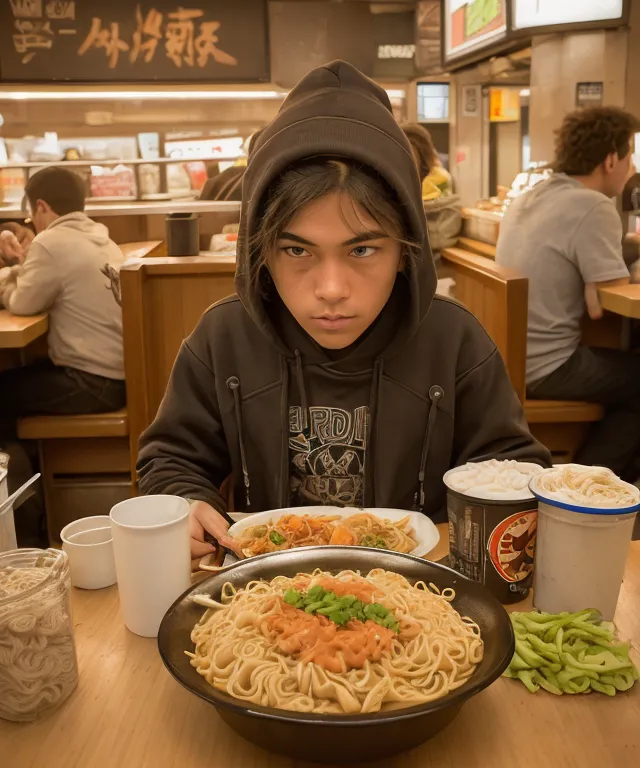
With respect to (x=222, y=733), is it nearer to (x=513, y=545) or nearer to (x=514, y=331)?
(x=513, y=545)

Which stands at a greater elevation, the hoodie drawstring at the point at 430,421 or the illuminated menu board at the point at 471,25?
the illuminated menu board at the point at 471,25

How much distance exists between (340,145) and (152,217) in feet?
16.0

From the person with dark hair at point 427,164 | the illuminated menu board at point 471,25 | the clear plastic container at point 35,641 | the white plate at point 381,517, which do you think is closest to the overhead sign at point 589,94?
the illuminated menu board at point 471,25

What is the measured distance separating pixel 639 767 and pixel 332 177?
0.96 meters

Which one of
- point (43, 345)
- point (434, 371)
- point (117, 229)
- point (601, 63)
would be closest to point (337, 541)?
point (434, 371)

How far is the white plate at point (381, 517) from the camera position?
51.4 inches

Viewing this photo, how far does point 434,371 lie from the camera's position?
1.64 m

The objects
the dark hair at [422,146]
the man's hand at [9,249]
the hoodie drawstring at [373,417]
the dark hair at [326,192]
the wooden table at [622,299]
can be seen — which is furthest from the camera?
the dark hair at [422,146]

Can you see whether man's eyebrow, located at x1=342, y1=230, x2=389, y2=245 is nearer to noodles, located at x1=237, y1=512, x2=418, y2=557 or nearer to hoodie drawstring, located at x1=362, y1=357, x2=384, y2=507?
hoodie drawstring, located at x1=362, y1=357, x2=384, y2=507

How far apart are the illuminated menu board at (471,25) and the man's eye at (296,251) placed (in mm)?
4140

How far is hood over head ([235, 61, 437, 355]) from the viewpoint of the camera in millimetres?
1308

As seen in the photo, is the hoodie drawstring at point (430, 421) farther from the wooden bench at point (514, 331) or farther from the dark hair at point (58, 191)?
the dark hair at point (58, 191)

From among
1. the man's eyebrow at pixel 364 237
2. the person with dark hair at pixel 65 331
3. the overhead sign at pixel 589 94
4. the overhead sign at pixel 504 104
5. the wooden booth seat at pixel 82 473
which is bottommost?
the wooden booth seat at pixel 82 473

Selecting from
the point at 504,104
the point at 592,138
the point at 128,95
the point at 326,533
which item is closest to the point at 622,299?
the point at 592,138
